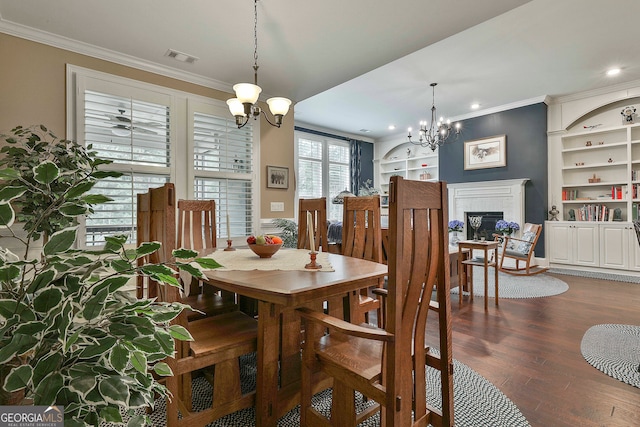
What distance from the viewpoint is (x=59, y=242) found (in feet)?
1.94

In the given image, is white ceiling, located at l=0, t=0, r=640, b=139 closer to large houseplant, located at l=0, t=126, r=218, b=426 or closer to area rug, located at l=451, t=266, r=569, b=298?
large houseplant, located at l=0, t=126, r=218, b=426

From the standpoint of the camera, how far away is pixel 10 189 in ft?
1.85

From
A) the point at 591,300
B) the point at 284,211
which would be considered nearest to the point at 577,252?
the point at 591,300

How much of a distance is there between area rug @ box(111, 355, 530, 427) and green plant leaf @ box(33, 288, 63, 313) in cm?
140

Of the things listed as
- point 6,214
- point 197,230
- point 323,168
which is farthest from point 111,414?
point 323,168

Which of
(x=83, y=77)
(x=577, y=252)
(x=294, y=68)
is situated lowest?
(x=577, y=252)

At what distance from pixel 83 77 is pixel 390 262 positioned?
3546 mm

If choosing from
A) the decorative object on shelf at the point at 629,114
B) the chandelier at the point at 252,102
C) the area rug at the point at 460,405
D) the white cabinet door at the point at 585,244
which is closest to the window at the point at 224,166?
the chandelier at the point at 252,102

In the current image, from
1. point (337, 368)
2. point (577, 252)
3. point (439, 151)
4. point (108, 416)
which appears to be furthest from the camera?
point (439, 151)

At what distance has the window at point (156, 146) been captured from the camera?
313 centimetres

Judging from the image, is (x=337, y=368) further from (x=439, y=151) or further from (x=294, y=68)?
(x=439, y=151)

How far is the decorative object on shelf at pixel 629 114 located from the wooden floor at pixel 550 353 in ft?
9.29

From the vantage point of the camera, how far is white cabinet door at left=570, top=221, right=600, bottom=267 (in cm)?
528

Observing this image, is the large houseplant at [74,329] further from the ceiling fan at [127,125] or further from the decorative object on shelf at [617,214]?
the decorative object on shelf at [617,214]
